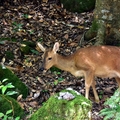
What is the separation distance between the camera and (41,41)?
10.8 metres

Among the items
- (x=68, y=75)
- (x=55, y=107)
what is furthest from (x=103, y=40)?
(x=55, y=107)

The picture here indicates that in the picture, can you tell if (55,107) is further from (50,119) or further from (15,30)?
(15,30)

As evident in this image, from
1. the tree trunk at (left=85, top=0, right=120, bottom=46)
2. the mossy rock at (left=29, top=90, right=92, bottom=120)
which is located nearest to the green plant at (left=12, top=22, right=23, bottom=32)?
the tree trunk at (left=85, top=0, right=120, bottom=46)

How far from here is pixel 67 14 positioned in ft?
43.1

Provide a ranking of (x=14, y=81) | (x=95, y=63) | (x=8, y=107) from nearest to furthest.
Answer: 1. (x=8, y=107)
2. (x=14, y=81)
3. (x=95, y=63)

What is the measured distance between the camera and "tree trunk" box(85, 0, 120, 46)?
9.93 m

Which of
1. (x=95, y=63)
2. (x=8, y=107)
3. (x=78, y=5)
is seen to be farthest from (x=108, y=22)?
(x=8, y=107)

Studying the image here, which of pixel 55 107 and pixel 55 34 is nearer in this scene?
pixel 55 107

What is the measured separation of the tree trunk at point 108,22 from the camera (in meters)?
9.93

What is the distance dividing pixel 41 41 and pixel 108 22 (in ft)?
6.96

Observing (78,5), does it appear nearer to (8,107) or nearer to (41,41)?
(41,41)

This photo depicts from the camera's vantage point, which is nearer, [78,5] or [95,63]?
[95,63]

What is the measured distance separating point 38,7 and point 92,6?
206 cm

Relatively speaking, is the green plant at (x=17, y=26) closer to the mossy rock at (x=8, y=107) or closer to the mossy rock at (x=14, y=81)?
the mossy rock at (x=14, y=81)
